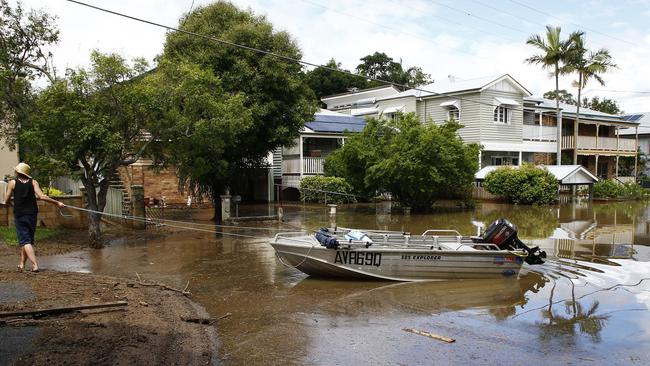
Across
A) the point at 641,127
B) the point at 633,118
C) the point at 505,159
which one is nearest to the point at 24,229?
the point at 505,159

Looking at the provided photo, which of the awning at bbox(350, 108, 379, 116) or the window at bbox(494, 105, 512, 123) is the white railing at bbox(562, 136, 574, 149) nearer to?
the window at bbox(494, 105, 512, 123)

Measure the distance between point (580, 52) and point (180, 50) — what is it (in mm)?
24825

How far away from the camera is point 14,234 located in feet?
45.1

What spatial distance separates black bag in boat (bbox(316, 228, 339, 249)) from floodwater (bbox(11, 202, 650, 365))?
0.81 metres

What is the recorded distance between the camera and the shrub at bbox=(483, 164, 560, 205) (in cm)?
2799

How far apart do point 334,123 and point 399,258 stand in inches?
925

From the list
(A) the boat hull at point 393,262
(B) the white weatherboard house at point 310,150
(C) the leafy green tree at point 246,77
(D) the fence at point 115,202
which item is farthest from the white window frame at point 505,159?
(A) the boat hull at point 393,262

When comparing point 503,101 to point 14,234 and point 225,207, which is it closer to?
point 225,207

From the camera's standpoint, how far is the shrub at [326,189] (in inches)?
1108

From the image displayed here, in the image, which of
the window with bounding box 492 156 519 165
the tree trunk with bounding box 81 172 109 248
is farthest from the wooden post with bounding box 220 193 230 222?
the window with bounding box 492 156 519 165

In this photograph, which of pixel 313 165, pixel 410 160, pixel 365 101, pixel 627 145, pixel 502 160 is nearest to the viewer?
pixel 410 160

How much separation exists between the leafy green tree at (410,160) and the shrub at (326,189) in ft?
8.50

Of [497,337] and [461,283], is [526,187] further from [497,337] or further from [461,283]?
[497,337]

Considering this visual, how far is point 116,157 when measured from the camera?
13.7 m
